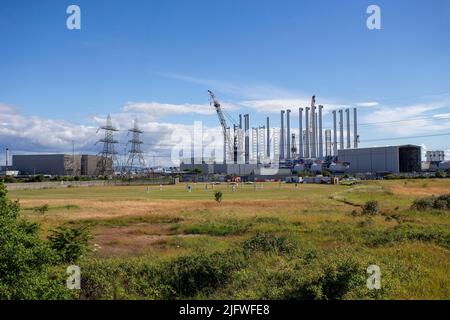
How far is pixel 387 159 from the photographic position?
159250mm

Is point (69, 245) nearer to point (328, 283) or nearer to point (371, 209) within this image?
point (328, 283)

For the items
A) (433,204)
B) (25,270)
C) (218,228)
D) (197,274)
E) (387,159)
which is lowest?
(218,228)

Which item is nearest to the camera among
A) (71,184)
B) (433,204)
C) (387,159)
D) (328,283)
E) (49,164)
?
(328,283)

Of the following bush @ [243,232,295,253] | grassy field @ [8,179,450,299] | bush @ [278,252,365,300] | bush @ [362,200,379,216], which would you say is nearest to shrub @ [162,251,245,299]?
grassy field @ [8,179,450,299]

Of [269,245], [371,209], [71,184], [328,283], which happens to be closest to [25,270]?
[328,283]

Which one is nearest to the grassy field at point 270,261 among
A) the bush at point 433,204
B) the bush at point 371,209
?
the bush at point 371,209

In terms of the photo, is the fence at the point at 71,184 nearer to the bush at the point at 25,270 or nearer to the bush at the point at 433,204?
the bush at the point at 433,204

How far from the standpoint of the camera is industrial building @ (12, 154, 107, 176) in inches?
6909

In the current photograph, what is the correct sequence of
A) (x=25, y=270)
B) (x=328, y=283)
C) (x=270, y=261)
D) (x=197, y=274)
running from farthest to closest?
(x=270, y=261), (x=197, y=274), (x=25, y=270), (x=328, y=283)

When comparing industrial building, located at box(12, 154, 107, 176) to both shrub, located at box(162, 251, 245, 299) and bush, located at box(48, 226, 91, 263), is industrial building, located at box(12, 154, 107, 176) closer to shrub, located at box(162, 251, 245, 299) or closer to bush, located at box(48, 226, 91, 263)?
bush, located at box(48, 226, 91, 263)

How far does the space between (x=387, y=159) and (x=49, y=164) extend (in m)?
126

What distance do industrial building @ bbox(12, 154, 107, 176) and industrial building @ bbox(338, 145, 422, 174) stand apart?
353 ft
